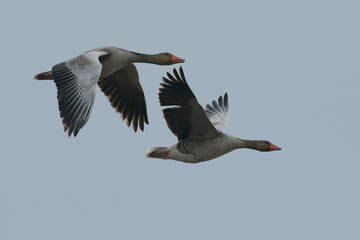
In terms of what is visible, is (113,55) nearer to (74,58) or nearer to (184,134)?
(74,58)

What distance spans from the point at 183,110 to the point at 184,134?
0.52 metres

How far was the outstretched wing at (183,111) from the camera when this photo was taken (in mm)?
13547

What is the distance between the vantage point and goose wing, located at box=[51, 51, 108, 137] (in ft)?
39.6

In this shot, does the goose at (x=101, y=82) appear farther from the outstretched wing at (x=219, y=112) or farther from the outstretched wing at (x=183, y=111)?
the outstretched wing at (x=219, y=112)

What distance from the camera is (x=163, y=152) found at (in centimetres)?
1392

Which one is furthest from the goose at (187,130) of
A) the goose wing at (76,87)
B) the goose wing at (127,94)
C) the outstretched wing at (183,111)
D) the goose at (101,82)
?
the goose wing at (127,94)

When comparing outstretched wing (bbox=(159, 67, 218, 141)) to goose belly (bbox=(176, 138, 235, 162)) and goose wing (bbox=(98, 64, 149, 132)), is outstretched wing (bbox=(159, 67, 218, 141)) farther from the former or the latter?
goose wing (bbox=(98, 64, 149, 132))

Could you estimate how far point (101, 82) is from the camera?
15.4 m

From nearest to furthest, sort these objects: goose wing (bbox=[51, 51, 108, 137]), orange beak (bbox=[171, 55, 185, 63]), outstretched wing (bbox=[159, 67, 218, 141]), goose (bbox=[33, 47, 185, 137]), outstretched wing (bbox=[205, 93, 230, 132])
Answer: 1. goose wing (bbox=[51, 51, 108, 137])
2. goose (bbox=[33, 47, 185, 137])
3. outstretched wing (bbox=[159, 67, 218, 141])
4. orange beak (bbox=[171, 55, 185, 63])
5. outstretched wing (bbox=[205, 93, 230, 132])

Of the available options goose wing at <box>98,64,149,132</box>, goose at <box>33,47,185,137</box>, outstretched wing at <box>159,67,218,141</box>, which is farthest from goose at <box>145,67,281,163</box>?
goose wing at <box>98,64,149,132</box>

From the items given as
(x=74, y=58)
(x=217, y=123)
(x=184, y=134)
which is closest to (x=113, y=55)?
(x=74, y=58)

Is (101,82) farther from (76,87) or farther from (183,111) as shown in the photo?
(76,87)

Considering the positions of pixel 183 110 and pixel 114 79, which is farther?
pixel 114 79

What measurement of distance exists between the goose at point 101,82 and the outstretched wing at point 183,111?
99 centimetres
